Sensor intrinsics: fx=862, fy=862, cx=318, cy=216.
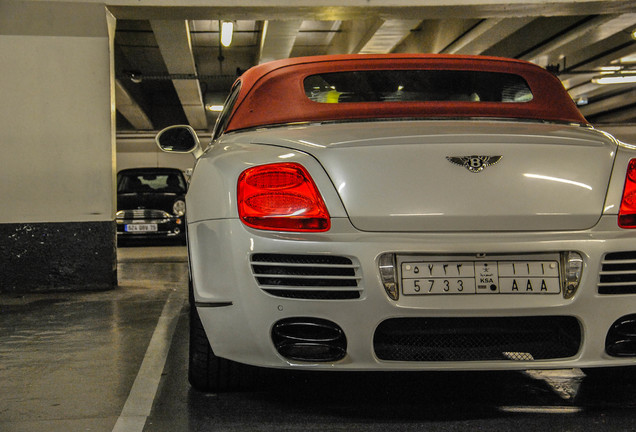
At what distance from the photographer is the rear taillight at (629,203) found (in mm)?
2887

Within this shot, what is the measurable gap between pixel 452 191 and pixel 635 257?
0.66 m

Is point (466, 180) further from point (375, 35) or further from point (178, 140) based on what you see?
point (375, 35)

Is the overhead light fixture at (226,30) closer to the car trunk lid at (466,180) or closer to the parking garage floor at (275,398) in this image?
the parking garage floor at (275,398)

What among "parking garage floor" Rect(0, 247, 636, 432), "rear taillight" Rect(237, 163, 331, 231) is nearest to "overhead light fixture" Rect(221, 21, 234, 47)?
"parking garage floor" Rect(0, 247, 636, 432)

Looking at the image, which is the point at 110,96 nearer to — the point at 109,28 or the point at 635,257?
the point at 109,28

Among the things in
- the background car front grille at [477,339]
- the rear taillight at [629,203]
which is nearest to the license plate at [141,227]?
the background car front grille at [477,339]

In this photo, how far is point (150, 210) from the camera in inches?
597

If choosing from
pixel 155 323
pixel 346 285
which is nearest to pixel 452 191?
pixel 346 285

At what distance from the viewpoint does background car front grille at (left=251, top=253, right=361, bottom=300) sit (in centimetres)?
277

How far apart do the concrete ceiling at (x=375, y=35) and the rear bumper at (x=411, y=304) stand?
5.77 metres

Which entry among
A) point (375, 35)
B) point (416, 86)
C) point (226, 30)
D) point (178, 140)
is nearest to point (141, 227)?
point (226, 30)

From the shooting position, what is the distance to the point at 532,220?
2.82 meters

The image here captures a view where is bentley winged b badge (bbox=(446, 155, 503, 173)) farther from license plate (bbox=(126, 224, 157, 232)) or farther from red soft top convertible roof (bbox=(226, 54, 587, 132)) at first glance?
license plate (bbox=(126, 224, 157, 232))

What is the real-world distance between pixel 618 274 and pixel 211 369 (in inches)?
59.3
